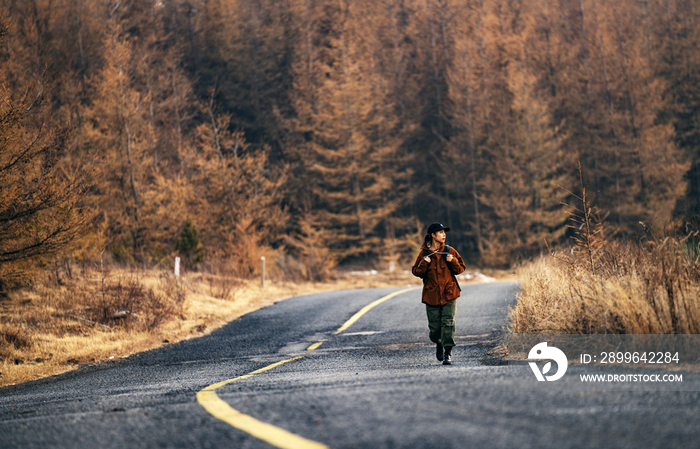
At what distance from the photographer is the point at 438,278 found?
7.44m

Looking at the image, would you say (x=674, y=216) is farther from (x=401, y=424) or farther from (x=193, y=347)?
(x=193, y=347)

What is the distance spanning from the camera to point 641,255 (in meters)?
7.54

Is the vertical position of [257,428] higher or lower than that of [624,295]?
lower

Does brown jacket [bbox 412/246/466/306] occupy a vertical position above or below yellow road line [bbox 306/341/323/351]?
above

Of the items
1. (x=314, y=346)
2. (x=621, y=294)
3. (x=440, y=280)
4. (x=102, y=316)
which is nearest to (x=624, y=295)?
(x=621, y=294)

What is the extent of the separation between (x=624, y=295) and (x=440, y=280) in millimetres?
2110

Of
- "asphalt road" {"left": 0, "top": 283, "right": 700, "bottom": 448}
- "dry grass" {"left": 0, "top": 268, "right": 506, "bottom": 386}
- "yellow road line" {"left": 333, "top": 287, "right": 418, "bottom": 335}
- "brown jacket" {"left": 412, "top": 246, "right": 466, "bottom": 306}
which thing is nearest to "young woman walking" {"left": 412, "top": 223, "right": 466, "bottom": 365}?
"brown jacket" {"left": 412, "top": 246, "right": 466, "bottom": 306}

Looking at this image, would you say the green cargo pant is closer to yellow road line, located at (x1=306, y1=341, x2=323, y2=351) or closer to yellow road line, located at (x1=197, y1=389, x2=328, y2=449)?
yellow road line, located at (x1=197, y1=389, x2=328, y2=449)

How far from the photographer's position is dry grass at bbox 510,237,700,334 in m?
5.89

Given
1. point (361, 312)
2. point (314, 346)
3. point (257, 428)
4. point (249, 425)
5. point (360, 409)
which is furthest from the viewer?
point (361, 312)

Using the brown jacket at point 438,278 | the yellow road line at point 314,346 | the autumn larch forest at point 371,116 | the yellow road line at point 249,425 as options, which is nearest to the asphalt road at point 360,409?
the yellow road line at point 249,425

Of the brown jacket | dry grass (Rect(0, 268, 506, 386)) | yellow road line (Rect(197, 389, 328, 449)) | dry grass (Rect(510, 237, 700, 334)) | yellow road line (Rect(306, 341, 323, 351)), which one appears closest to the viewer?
yellow road line (Rect(197, 389, 328, 449))

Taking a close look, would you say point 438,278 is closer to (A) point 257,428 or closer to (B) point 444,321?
(B) point 444,321

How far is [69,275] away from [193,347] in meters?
A: 7.83
